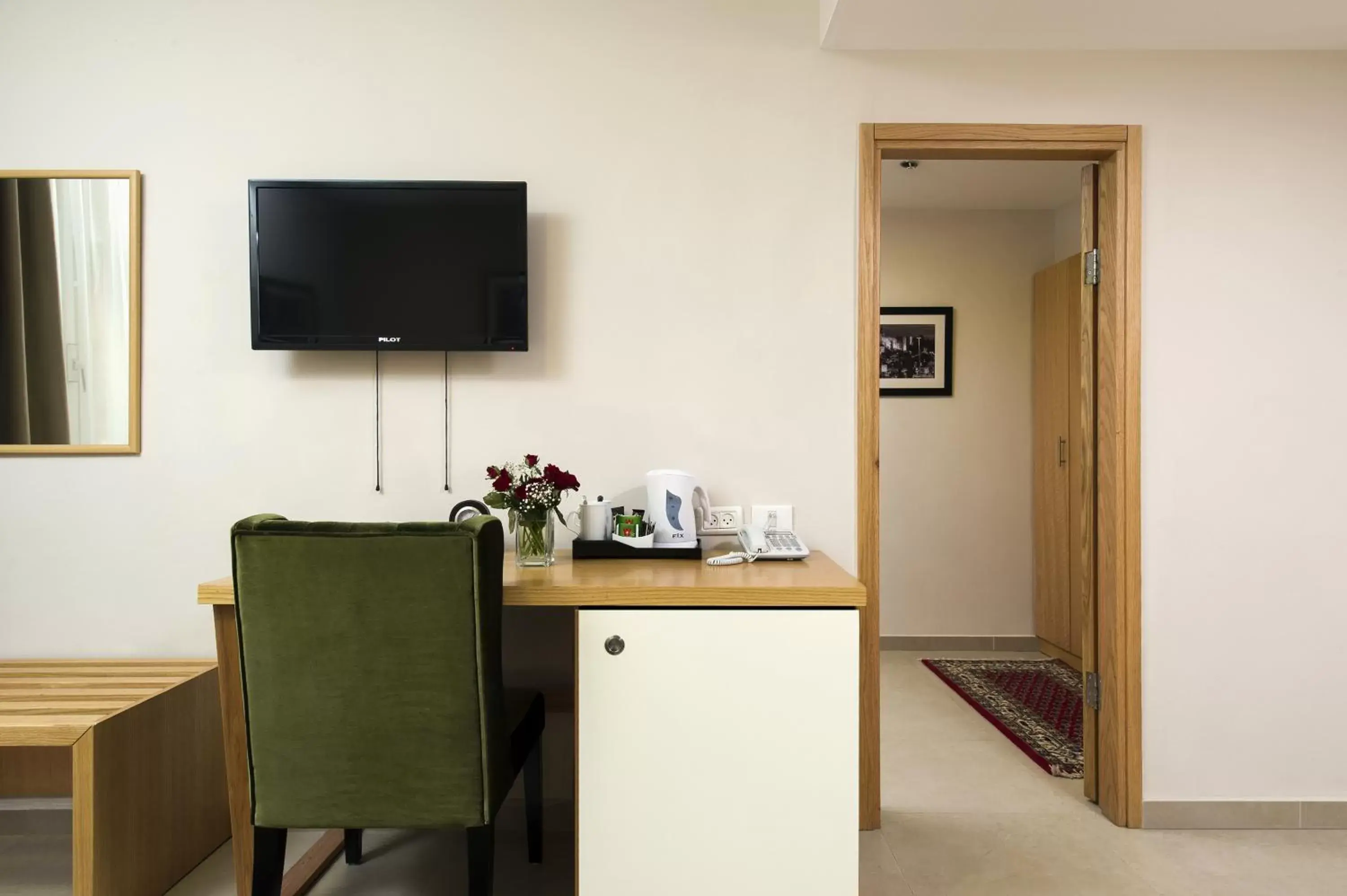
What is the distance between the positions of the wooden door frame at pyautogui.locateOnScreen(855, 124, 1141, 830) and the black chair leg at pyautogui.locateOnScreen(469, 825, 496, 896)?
3.87 ft

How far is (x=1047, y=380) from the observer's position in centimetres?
435

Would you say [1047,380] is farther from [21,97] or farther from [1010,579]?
[21,97]

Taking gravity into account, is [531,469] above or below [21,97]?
below

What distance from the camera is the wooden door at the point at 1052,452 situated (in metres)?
4.14

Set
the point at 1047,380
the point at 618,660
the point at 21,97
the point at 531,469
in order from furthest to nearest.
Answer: the point at 1047,380 → the point at 21,97 → the point at 531,469 → the point at 618,660

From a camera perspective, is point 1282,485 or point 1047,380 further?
point 1047,380

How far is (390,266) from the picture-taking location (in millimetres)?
2299

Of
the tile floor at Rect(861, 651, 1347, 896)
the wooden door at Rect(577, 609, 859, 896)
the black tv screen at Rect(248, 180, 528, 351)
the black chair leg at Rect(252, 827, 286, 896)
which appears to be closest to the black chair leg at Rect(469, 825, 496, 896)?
the wooden door at Rect(577, 609, 859, 896)

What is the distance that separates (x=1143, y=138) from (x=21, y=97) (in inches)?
128

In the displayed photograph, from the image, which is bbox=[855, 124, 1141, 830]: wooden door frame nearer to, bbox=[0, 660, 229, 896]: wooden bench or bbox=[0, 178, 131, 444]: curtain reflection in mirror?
bbox=[0, 660, 229, 896]: wooden bench

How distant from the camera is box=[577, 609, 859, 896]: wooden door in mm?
1708

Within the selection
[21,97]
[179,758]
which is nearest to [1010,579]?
[179,758]

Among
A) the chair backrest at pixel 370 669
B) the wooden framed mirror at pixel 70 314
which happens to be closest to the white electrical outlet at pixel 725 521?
the chair backrest at pixel 370 669

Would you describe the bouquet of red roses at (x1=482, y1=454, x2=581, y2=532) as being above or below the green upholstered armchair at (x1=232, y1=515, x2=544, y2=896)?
above
